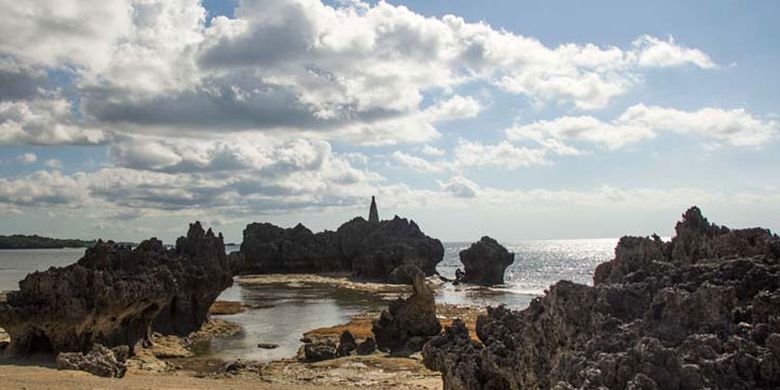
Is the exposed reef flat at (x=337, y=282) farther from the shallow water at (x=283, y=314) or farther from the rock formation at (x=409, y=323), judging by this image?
the rock formation at (x=409, y=323)

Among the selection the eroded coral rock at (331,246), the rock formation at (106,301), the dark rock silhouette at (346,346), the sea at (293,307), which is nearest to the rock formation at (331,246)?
the eroded coral rock at (331,246)

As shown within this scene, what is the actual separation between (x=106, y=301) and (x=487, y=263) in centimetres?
9018

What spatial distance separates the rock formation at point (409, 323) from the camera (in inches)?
1762

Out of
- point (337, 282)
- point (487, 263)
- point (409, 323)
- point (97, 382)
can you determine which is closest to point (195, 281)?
point (409, 323)

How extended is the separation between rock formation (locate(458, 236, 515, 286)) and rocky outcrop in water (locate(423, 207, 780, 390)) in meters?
101

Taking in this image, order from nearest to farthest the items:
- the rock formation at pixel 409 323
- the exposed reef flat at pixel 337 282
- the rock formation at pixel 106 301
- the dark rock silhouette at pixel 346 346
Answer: the rock formation at pixel 106 301 < the dark rock silhouette at pixel 346 346 < the rock formation at pixel 409 323 < the exposed reef flat at pixel 337 282

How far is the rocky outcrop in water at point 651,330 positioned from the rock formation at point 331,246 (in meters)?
115

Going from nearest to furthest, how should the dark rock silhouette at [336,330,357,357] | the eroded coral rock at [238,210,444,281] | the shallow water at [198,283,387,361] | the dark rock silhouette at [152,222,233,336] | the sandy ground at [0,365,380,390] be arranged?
the sandy ground at [0,365,380,390] < the dark rock silhouette at [336,330,357,357] < the shallow water at [198,283,387,361] < the dark rock silhouette at [152,222,233,336] < the eroded coral rock at [238,210,444,281]

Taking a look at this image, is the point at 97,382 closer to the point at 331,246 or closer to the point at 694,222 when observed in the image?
the point at 694,222

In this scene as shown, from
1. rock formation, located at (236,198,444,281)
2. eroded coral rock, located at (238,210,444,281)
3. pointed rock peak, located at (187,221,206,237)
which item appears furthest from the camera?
rock formation, located at (236,198,444,281)

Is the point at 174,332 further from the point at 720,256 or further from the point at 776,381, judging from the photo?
the point at 776,381

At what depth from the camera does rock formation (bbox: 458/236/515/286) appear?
401 ft

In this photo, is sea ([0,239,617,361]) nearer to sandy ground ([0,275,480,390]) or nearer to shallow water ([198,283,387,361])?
shallow water ([198,283,387,361])

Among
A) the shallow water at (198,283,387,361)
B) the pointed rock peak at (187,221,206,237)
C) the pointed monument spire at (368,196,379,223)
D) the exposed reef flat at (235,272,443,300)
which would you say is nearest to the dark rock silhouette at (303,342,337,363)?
the shallow water at (198,283,387,361)
